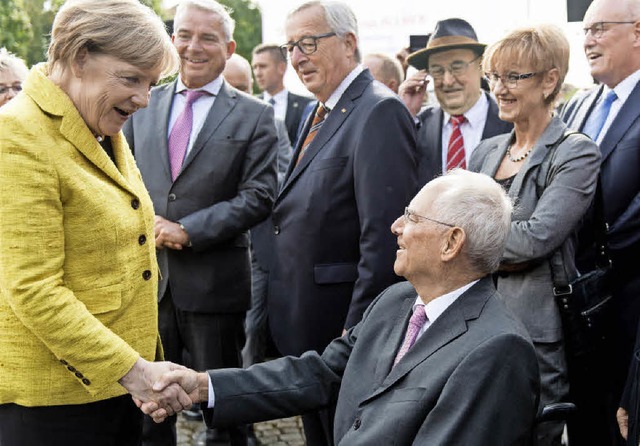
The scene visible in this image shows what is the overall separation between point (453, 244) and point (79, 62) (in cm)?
136

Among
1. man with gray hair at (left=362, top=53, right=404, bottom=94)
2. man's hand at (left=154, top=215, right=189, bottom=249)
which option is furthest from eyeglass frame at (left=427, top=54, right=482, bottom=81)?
man's hand at (left=154, top=215, right=189, bottom=249)

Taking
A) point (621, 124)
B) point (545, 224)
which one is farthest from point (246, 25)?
point (545, 224)

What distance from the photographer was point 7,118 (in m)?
2.63

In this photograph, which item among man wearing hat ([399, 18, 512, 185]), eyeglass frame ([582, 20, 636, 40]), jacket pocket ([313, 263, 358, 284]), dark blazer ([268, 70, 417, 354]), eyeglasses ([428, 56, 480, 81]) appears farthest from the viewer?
eyeglasses ([428, 56, 480, 81])

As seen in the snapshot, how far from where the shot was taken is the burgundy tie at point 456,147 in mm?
4973

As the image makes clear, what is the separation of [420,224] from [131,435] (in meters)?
1.31

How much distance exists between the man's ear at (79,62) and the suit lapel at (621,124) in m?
2.57

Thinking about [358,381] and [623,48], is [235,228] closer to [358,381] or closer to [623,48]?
[358,381]

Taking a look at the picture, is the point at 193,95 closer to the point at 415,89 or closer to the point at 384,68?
the point at 415,89

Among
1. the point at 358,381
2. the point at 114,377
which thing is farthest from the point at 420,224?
the point at 114,377

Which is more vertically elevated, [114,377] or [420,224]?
[420,224]

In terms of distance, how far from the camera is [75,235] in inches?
109

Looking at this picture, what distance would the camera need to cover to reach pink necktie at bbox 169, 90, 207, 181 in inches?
178

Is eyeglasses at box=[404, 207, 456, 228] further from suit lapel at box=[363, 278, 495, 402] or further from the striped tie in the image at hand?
the striped tie
